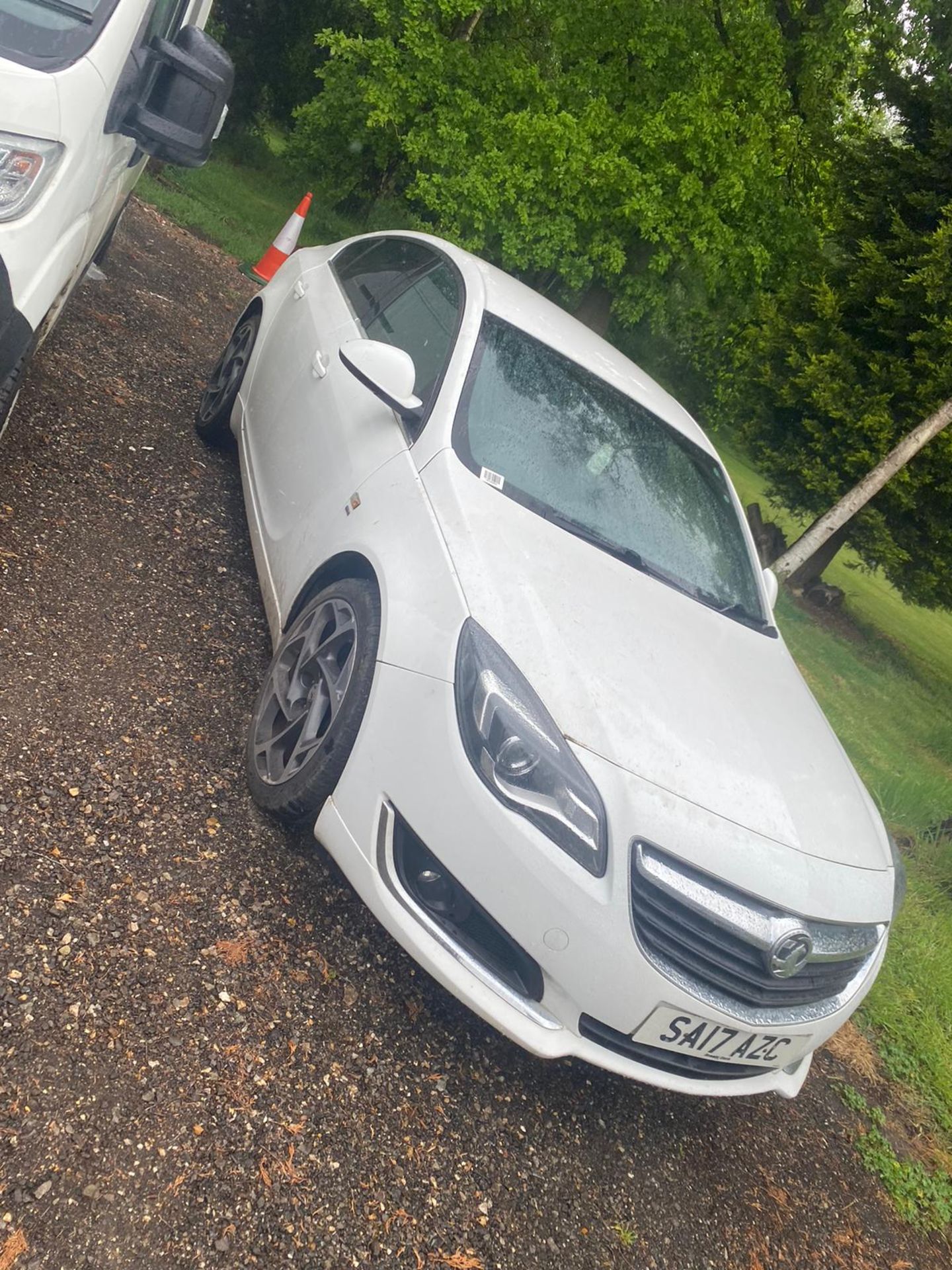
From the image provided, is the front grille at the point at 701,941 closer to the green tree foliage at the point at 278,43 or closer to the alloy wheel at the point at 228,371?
the alloy wheel at the point at 228,371

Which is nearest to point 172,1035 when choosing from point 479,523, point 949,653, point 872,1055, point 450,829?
point 450,829

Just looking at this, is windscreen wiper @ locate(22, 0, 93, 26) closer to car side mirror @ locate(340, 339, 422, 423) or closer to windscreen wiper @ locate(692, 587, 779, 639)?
car side mirror @ locate(340, 339, 422, 423)

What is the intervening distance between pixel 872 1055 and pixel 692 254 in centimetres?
997

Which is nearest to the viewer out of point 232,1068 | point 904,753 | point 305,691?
point 232,1068

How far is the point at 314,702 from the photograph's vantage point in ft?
10.5

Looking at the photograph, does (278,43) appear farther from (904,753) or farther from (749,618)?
(749,618)

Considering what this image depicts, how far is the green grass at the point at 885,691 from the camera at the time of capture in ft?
15.3

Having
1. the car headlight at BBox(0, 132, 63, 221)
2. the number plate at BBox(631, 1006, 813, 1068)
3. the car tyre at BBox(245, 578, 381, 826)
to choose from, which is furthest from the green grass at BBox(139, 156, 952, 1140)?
the car headlight at BBox(0, 132, 63, 221)

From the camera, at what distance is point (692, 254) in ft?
39.6

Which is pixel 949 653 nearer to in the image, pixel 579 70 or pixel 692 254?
pixel 692 254

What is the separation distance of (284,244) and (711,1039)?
865cm

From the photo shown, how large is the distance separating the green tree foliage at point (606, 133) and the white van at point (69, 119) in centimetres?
844

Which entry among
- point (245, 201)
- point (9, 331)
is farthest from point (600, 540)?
point (245, 201)

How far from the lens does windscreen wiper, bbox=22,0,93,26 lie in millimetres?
3111
